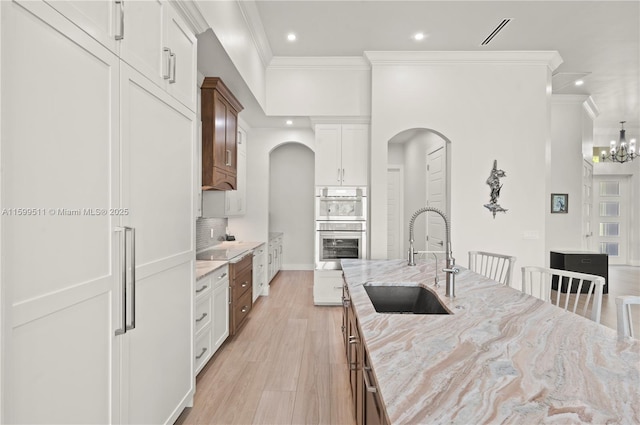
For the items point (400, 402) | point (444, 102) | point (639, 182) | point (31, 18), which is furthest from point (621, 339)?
point (639, 182)

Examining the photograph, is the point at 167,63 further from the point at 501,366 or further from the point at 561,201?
the point at 561,201

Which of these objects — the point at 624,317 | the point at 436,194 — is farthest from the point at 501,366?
the point at 436,194

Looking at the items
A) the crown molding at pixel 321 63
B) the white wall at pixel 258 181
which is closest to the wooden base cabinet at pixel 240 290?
the white wall at pixel 258 181

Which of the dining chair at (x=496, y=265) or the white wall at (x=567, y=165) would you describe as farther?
the white wall at (x=567, y=165)

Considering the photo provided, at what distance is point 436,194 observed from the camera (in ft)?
17.9

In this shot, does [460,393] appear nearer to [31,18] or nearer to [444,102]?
[31,18]

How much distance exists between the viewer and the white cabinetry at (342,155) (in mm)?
4867

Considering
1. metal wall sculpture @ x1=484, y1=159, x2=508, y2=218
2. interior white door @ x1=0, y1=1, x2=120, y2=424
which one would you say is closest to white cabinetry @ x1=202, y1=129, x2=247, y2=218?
interior white door @ x1=0, y1=1, x2=120, y2=424

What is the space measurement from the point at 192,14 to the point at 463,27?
3.03 meters

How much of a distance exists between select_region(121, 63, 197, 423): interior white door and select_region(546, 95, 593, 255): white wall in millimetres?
6015

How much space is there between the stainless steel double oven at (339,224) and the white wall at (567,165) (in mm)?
3476

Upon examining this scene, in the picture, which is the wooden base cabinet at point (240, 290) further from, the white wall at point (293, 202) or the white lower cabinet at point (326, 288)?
the white wall at point (293, 202)

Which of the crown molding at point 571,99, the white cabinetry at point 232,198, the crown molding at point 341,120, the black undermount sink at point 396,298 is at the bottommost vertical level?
the black undermount sink at point 396,298

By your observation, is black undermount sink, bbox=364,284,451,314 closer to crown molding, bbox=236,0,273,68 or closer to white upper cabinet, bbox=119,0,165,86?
white upper cabinet, bbox=119,0,165,86
